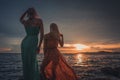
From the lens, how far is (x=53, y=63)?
11.1m

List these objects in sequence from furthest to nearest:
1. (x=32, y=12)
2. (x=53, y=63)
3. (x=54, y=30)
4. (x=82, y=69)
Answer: (x=82, y=69)
(x=53, y=63)
(x=54, y=30)
(x=32, y=12)

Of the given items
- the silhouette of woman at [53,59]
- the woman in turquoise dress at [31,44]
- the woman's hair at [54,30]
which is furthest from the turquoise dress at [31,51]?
the woman's hair at [54,30]

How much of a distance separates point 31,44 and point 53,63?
2.32m

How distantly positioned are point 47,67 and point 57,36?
51.0 inches

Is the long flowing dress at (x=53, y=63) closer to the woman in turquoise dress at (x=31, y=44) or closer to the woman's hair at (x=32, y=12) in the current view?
the woman in turquoise dress at (x=31, y=44)

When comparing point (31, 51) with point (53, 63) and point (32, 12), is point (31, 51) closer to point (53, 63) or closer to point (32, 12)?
point (32, 12)

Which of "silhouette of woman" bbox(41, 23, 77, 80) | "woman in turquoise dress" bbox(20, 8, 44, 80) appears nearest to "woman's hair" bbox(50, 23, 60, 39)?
"silhouette of woman" bbox(41, 23, 77, 80)

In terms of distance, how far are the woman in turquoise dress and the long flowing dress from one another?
157 cm

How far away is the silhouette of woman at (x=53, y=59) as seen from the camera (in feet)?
35.8

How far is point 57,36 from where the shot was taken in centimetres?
1103

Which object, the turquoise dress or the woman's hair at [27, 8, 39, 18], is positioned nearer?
the woman's hair at [27, 8, 39, 18]

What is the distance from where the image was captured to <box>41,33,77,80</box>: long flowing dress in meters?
10.9

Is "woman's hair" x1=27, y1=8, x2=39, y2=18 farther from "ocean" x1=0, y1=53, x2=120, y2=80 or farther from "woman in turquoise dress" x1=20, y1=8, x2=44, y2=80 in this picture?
"ocean" x1=0, y1=53, x2=120, y2=80

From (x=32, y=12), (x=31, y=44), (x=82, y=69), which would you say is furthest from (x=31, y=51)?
(x=82, y=69)
